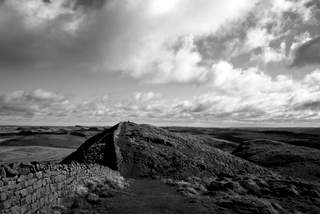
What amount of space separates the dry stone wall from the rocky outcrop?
571 inches

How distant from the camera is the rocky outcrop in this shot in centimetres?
3133

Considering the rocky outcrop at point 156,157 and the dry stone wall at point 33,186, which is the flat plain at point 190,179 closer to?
the rocky outcrop at point 156,157

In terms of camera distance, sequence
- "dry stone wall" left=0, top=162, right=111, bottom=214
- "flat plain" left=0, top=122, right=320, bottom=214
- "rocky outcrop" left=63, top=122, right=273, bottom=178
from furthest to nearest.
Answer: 1. "rocky outcrop" left=63, top=122, right=273, bottom=178
2. "flat plain" left=0, top=122, right=320, bottom=214
3. "dry stone wall" left=0, top=162, right=111, bottom=214

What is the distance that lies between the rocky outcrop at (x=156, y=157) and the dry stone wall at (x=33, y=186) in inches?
571

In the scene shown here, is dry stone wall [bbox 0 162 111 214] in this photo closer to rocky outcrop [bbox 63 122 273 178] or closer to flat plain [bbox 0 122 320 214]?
flat plain [bbox 0 122 320 214]

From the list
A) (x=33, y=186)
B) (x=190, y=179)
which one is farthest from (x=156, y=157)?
(x=33, y=186)

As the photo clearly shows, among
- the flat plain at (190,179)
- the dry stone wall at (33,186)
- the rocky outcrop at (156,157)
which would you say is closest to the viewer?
the dry stone wall at (33,186)

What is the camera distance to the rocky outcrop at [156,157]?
103 ft

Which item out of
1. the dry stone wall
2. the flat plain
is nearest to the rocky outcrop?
the flat plain

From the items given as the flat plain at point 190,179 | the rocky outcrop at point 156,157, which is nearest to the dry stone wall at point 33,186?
the flat plain at point 190,179

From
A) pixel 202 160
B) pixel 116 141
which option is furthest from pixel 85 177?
pixel 202 160

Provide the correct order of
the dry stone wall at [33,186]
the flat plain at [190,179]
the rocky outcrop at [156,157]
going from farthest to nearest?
the rocky outcrop at [156,157] → the flat plain at [190,179] → the dry stone wall at [33,186]

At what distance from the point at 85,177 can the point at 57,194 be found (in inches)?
217

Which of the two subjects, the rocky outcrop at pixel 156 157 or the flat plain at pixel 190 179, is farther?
the rocky outcrop at pixel 156 157
